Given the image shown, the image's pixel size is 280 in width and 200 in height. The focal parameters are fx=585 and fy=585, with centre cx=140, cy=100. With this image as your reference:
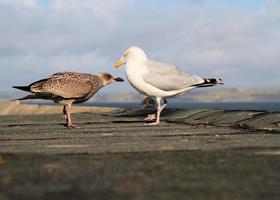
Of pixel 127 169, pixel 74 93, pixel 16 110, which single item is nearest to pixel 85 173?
pixel 127 169

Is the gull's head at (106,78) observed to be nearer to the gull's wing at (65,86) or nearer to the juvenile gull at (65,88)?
the juvenile gull at (65,88)

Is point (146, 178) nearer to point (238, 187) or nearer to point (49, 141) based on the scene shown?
point (238, 187)

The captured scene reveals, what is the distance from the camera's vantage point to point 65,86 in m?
16.5

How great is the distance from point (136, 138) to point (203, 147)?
254 centimetres

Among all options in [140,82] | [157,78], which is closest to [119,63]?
[140,82]

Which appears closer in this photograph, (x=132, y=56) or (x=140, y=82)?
(x=140, y=82)

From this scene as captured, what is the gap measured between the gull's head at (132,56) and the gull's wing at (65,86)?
1.93m

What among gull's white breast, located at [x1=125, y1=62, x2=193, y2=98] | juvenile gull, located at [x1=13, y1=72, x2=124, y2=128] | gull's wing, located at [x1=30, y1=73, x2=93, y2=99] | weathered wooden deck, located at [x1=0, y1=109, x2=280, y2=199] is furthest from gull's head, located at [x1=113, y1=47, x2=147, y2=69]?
weathered wooden deck, located at [x1=0, y1=109, x2=280, y2=199]

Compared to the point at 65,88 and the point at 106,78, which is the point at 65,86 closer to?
the point at 65,88

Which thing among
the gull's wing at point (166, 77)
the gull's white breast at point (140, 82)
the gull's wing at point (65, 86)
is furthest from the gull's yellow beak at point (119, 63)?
the gull's wing at point (65, 86)

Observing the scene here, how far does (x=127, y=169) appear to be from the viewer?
693 cm

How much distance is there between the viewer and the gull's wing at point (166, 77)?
57.4ft

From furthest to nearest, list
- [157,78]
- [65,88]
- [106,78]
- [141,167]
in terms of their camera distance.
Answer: [106,78] → [157,78] → [65,88] → [141,167]

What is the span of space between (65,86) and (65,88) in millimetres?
56
